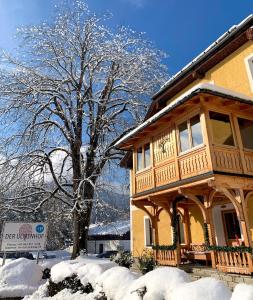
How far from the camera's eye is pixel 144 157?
14.1 m

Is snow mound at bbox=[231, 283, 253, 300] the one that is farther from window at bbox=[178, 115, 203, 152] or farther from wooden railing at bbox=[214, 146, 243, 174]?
window at bbox=[178, 115, 203, 152]

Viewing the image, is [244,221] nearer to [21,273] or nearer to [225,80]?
[225,80]

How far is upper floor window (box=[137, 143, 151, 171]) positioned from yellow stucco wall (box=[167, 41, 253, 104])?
16.2 feet

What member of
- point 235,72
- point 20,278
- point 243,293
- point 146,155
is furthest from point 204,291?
point 235,72

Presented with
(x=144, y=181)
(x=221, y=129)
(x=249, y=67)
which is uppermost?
(x=249, y=67)

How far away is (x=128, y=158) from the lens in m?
18.8

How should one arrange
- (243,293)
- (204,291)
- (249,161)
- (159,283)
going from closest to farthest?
(243,293) → (204,291) → (159,283) → (249,161)

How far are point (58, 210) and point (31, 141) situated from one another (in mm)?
5279

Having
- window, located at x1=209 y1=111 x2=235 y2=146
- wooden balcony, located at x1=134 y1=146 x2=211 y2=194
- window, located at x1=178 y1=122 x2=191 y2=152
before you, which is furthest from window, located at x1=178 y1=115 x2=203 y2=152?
window, located at x1=209 y1=111 x2=235 y2=146

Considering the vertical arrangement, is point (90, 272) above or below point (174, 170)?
below

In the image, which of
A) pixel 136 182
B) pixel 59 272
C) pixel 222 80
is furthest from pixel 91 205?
pixel 222 80

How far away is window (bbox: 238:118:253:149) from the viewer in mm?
11781

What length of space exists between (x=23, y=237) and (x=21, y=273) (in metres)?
3.74

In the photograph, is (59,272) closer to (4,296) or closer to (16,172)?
(4,296)
